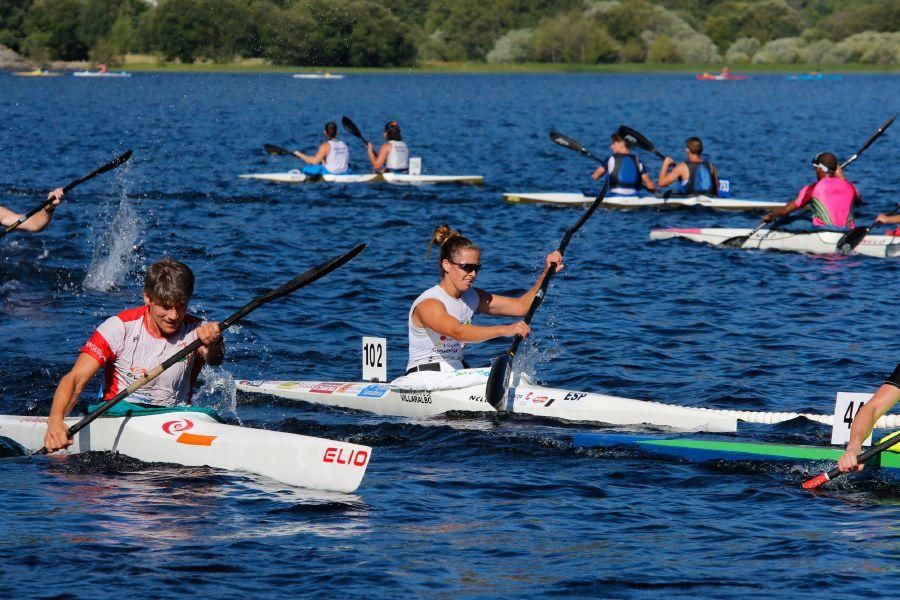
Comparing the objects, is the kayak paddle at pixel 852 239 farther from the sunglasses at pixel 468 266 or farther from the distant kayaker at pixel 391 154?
the distant kayaker at pixel 391 154

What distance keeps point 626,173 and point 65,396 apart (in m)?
17.2

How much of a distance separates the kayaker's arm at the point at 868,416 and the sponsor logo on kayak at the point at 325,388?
4.98 m

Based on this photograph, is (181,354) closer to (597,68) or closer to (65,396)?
(65,396)

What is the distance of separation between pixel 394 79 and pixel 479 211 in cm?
9006

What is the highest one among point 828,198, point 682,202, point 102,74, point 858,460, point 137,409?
point 102,74

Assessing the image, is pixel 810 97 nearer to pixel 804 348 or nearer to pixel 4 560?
pixel 804 348

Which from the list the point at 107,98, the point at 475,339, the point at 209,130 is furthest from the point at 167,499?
the point at 107,98

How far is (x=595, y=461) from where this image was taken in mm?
10008

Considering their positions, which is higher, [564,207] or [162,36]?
[162,36]

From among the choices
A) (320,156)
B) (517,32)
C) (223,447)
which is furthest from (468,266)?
(517,32)

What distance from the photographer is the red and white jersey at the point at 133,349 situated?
9.12 metres

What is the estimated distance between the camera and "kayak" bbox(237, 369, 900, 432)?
1099cm

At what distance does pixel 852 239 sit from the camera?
1978cm

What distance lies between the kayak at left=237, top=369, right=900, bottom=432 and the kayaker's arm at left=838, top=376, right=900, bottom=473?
211cm
